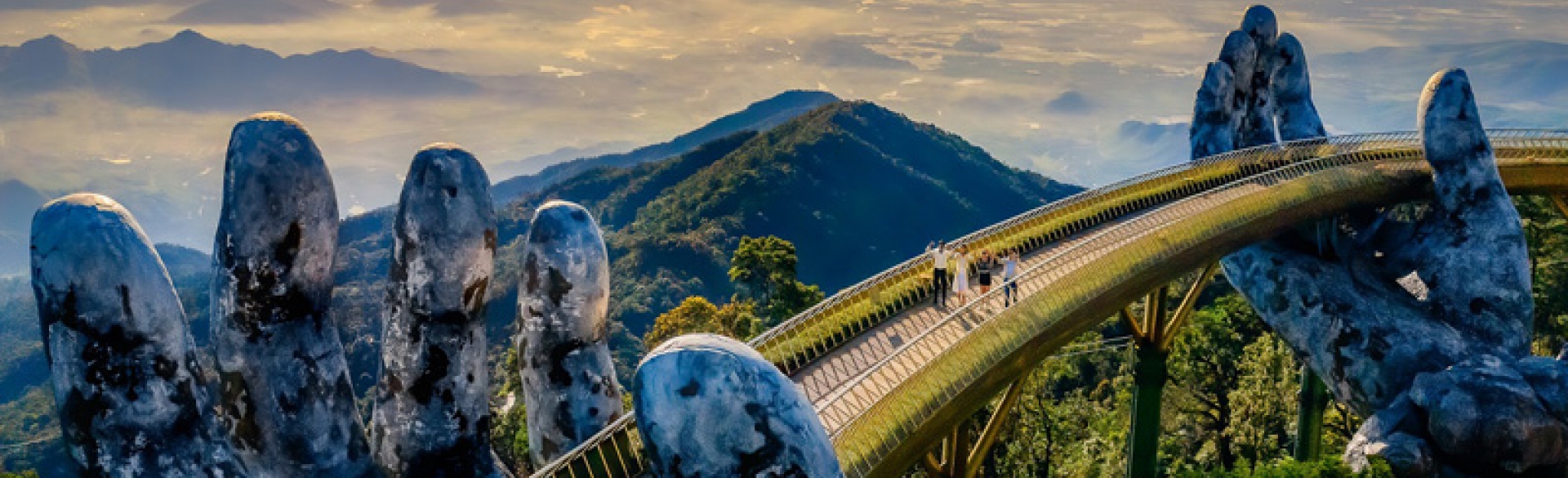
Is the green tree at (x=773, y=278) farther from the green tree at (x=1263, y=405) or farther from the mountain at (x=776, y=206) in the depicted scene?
the mountain at (x=776, y=206)

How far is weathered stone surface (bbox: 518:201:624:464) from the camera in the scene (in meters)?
13.5

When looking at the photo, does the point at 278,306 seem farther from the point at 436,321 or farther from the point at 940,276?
the point at 940,276

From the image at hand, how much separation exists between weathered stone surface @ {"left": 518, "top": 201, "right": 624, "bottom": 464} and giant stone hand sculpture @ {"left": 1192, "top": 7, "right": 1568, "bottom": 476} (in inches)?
845

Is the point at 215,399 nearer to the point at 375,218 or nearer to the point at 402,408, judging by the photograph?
the point at 402,408

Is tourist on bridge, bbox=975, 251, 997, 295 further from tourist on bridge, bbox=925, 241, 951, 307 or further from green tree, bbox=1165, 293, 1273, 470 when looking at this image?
green tree, bbox=1165, 293, 1273, 470

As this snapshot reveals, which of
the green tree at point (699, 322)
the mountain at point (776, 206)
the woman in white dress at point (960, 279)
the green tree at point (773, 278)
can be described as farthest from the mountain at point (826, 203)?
the woman in white dress at point (960, 279)

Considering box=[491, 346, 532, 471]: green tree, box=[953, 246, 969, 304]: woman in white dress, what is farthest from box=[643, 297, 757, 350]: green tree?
box=[953, 246, 969, 304]: woman in white dress

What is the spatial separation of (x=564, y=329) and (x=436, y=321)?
2175 millimetres

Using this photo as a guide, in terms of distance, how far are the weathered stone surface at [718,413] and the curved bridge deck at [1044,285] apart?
414 cm

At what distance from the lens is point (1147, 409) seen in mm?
30938

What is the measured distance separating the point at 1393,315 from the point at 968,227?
9382cm

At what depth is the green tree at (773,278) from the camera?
149ft

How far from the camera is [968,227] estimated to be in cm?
12538

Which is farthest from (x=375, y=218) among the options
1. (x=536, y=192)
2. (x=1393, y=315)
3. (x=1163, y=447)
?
(x=1393, y=315)
